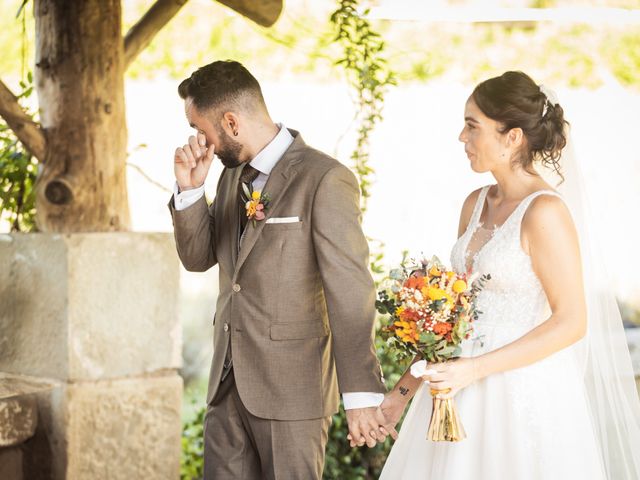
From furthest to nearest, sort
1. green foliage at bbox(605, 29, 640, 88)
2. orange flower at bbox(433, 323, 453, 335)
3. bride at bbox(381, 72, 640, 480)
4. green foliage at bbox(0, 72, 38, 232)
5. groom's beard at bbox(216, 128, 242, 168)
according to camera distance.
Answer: green foliage at bbox(605, 29, 640, 88) < green foliage at bbox(0, 72, 38, 232) < groom's beard at bbox(216, 128, 242, 168) < bride at bbox(381, 72, 640, 480) < orange flower at bbox(433, 323, 453, 335)

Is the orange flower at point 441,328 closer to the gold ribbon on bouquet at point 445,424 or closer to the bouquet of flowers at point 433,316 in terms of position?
the bouquet of flowers at point 433,316

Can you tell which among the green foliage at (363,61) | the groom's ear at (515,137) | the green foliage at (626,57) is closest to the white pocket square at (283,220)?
the groom's ear at (515,137)

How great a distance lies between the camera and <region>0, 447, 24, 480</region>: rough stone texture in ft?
10.4

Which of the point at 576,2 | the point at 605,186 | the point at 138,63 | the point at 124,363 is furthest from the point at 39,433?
Answer: the point at 576,2

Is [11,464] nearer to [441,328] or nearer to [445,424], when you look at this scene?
[445,424]

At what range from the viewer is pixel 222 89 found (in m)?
2.77

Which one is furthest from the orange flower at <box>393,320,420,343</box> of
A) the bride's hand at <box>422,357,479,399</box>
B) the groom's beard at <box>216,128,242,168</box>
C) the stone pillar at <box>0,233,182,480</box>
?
the stone pillar at <box>0,233,182,480</box>

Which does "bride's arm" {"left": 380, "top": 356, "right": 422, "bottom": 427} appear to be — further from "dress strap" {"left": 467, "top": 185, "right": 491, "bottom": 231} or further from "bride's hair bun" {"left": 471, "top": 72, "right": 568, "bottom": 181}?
"bride's hair bun" {"left": 471, "top": 72, "right": 568, "bottom": 181}

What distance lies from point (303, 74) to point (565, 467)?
12.9ft

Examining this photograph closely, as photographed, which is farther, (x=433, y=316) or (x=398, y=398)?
(x=398, y=398)

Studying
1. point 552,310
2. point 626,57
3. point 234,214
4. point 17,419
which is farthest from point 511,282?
point 626,57

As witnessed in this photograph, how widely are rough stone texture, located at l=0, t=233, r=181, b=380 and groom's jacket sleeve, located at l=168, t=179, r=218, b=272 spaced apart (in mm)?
433

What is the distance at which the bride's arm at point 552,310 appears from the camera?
2408 mm

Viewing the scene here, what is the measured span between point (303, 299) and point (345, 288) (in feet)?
0.52
